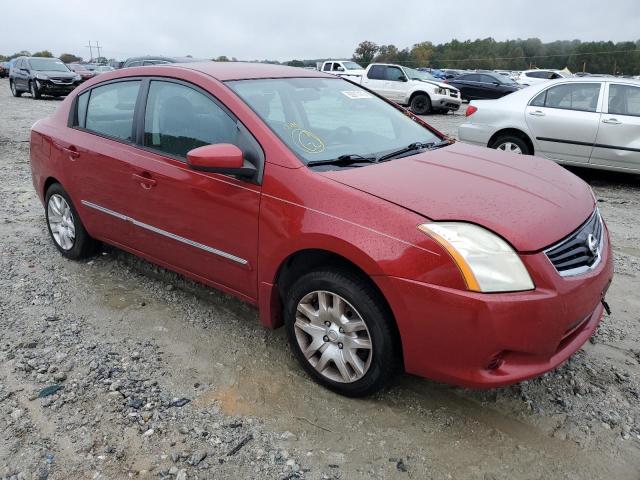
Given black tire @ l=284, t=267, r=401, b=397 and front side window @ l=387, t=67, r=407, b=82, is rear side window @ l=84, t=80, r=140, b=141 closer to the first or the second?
black tire @ l=284, t=267, r=401, b=397

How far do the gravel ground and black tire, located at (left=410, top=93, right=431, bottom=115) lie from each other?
14169mm

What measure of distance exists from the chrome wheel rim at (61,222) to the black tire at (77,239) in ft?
0.11

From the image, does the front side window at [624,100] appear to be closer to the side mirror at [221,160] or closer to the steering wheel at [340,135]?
the steering wheel at [340,135]

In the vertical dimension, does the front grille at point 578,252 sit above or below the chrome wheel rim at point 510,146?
above

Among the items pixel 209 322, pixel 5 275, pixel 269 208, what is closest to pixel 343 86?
pixel 269 208

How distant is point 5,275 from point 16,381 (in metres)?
1.65

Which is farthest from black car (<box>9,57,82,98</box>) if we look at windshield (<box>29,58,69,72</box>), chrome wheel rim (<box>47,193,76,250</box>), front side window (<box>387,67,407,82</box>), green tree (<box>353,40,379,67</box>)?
green tree (<box>353,40,379,67</box>)

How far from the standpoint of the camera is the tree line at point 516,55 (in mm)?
49375

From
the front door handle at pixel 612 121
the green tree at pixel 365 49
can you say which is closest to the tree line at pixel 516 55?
the green tree at pixel 365 49

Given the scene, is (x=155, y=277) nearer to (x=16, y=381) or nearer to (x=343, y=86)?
(x=16, y=381)

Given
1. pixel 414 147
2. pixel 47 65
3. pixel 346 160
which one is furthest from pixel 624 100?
pixel 47 65

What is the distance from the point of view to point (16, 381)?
286cm

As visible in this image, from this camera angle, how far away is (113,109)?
3.83 meters

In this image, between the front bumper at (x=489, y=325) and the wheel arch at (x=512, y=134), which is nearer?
the front bumper at (x=489, y=325)
